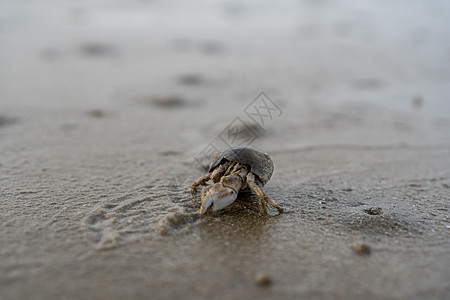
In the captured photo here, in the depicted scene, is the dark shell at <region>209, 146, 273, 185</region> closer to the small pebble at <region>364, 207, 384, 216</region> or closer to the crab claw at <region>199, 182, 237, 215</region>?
the crab claw at <region>199, 182, 237, 215</region>

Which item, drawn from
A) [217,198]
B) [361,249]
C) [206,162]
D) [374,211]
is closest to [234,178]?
[217,198]

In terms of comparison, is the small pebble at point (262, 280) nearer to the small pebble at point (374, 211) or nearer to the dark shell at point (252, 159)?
the dark shell at point (252, 159)

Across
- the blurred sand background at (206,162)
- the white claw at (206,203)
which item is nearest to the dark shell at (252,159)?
the blurred sand background at (206,162)

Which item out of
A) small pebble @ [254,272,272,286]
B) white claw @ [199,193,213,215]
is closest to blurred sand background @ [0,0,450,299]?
small pebble @ [254,272,272,286]

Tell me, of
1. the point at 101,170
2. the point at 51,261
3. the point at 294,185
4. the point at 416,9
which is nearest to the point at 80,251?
the point at 51,261

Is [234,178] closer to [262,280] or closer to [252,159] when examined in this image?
[252,159]

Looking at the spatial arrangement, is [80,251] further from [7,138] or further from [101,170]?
[7,138]
